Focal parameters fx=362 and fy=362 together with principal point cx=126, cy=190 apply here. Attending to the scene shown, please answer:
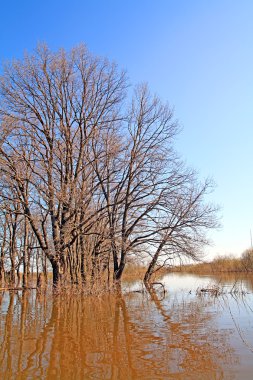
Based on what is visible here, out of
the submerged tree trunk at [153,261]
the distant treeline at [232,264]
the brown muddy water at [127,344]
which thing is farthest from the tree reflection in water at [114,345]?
the distant treeline at [232,264]

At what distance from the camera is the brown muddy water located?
5.22 metres

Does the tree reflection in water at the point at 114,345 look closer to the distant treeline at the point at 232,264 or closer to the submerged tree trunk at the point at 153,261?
the submerged tree trunk at the point at 153,261

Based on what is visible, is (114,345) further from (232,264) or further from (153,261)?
(232,264)

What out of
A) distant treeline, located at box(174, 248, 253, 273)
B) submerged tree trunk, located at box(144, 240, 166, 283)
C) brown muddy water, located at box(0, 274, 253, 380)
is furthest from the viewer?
distant treeline, located at box(174, 248, 253, 273)

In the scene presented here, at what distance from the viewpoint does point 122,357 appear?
19.6 ft

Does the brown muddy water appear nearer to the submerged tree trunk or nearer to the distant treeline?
the submerged tree trunk

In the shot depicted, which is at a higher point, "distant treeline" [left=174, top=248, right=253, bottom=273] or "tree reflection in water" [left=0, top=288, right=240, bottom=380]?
"distant treeline" [left=174, top=248, right=253, bottom=273]

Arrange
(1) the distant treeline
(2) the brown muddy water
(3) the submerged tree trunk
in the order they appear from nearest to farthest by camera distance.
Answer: (2) the brown muddy water
(3) the submerged tree trunk
(1) the distant treeline

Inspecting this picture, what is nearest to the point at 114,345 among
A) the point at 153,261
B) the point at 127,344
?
the point at 127,344

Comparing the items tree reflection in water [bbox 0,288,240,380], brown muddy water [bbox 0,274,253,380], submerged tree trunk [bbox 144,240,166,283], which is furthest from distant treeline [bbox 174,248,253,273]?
tree reflection in water [bbox 0,288,240,380]

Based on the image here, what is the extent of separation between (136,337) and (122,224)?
15.3 m

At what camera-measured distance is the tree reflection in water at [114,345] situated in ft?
17.2

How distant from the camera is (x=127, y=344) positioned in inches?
270

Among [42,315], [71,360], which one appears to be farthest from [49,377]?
[42,315]
